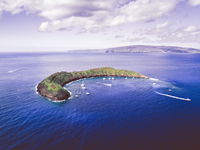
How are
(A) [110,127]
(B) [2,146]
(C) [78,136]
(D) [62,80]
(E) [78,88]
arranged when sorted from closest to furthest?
(B) [2,146]
(C) [78,136]
(A) [110,127]
(E) [78,88]
(D) [62,80]

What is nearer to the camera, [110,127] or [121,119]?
[110,127]

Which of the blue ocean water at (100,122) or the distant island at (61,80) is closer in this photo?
the blue ocean water at (100,122)

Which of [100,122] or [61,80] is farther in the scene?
[61,80]

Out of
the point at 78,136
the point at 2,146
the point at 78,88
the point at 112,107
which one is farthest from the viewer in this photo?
the point at 78,88

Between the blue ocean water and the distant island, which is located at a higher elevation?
the distant island

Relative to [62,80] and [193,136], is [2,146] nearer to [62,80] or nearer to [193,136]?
[193,136]

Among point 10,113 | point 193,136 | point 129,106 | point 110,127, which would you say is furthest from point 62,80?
point 193,136

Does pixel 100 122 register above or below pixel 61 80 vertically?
below

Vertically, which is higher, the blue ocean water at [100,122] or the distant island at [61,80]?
the distant island at [61,80]
